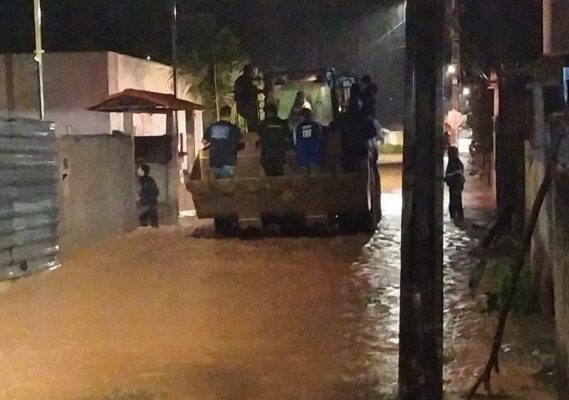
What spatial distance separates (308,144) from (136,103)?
460 centimetres

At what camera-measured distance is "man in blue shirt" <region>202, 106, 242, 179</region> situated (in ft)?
53.9

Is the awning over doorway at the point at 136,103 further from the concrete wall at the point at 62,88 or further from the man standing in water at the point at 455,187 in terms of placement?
the man standing in water at the point at 455,187

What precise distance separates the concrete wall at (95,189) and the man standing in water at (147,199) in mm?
861

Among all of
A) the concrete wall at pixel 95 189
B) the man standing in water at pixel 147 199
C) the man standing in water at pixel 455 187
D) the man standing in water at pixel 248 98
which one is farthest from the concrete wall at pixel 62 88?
the man standing in water at pixel 455 187

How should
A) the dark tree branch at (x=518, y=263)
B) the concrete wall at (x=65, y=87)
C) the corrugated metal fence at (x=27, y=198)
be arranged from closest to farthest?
1. the dark tree branch at (x=518, y=263)
2. the corrugated metal fence at (x=27, y=198)
3. the concrete wall at (x=65, y=87)

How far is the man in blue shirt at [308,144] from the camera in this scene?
16062 mm

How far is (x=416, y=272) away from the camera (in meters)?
6.02

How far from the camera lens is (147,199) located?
19406 mm

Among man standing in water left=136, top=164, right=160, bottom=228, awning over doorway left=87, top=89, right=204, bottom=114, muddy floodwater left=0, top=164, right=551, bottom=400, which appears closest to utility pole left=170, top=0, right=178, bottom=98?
awning over doorway left=87, top=89, right=204, bottom=114

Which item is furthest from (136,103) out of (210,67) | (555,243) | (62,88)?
(555,243)

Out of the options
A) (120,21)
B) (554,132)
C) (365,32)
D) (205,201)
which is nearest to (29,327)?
(554,132)

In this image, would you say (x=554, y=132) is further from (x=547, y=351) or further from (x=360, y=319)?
(x=360, y=319)

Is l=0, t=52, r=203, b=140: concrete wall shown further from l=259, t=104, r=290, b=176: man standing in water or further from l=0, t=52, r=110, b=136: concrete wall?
l=259, t=104, r=290, b=176: man standing in water

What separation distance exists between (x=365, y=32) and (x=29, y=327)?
116 feet
